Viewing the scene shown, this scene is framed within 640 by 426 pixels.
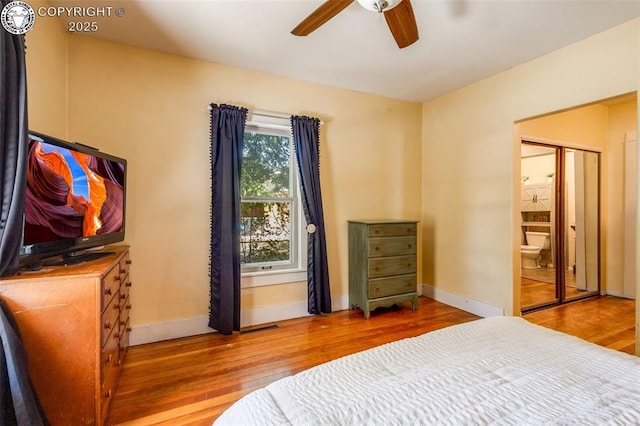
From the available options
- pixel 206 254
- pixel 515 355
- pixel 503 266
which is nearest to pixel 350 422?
pixel 515 355

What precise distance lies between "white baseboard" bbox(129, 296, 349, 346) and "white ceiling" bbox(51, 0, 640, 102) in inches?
96.1

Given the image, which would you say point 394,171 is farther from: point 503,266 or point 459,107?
point 503,266

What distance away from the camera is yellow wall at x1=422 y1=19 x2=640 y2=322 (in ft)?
7.68

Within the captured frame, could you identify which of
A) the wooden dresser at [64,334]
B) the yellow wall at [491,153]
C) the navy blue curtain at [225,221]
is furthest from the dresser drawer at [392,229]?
the wooden dresser at [64,334]

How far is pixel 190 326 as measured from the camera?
8.98 feet

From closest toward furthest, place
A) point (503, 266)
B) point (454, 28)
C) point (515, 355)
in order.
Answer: point (515, 355), point (454, 28), point (503, 266)

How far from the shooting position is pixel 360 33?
232cm

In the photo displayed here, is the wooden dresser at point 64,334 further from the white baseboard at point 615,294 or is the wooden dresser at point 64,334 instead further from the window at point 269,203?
the white baseboard at point 615,294

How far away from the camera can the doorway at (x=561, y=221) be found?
12.1ft

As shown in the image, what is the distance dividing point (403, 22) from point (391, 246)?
7.11 ft

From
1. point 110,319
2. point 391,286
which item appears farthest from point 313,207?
point 110,319

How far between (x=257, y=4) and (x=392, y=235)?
243 centimetres

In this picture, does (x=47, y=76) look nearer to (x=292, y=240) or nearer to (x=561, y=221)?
(x=292, y=240)

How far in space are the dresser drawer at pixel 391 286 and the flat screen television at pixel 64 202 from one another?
95.8 inches
